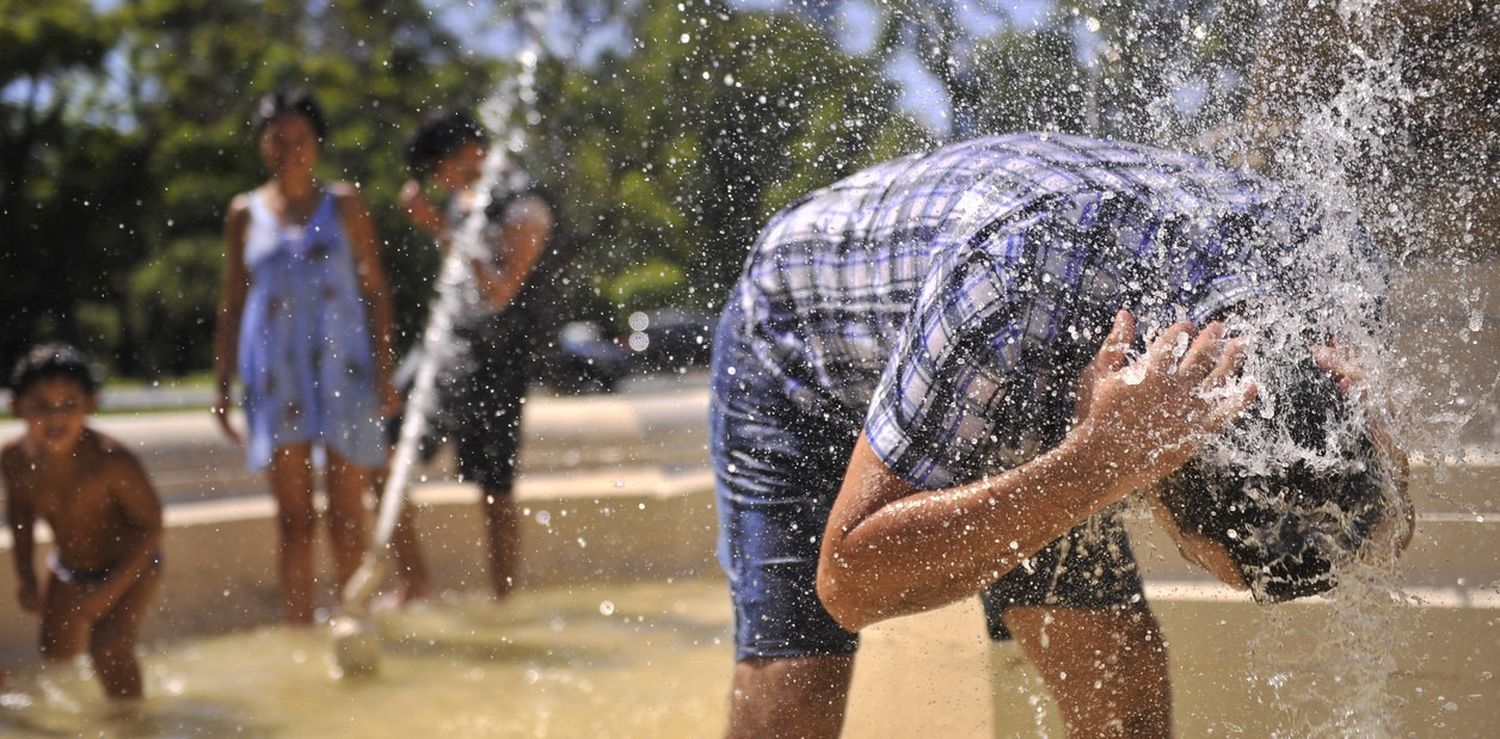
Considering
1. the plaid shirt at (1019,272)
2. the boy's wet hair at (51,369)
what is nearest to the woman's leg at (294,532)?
the boy's wet hair at (51,369)

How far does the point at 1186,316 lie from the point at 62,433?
113 inches

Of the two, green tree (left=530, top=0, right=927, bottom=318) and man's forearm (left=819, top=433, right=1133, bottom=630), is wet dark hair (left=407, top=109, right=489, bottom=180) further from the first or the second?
man's forearm (left=819, top=433, right=1133, bottom=630)

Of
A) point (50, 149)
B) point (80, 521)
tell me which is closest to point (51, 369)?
point (80, 521)

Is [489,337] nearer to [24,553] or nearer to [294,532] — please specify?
[294,532]

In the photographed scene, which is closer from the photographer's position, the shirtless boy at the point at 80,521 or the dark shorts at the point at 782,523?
the dark shorts at the point at 782,523

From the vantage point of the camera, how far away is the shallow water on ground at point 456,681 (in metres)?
3.23

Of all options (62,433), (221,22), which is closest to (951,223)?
(62,433)

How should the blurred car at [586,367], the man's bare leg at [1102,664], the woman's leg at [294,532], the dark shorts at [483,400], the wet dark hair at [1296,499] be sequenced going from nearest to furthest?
the wet dark hair at [1296,499]
the man's bare leg at [1102,664]
the woman's leg at [294,532]
the dark shorts at [483,400]
the blurred car at [586,367]

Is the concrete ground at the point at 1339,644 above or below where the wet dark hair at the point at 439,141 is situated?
below

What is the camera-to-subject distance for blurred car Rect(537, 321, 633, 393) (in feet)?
26.0

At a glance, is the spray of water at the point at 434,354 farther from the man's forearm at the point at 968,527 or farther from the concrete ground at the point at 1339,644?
the man's forearm at the point at 968,527

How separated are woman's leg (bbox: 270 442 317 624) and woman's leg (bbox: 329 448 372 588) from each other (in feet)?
0.35

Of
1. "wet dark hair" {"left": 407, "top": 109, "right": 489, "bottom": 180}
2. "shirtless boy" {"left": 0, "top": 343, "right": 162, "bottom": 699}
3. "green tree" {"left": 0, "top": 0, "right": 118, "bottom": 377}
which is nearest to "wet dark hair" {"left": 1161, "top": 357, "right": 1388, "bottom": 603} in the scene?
"shirtless boy" {"left": 0, "top": 343, "right": 162, "bottom": 699}

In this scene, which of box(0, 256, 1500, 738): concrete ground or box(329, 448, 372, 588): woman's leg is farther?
box(329, 448, 372, 588): woman's leg
